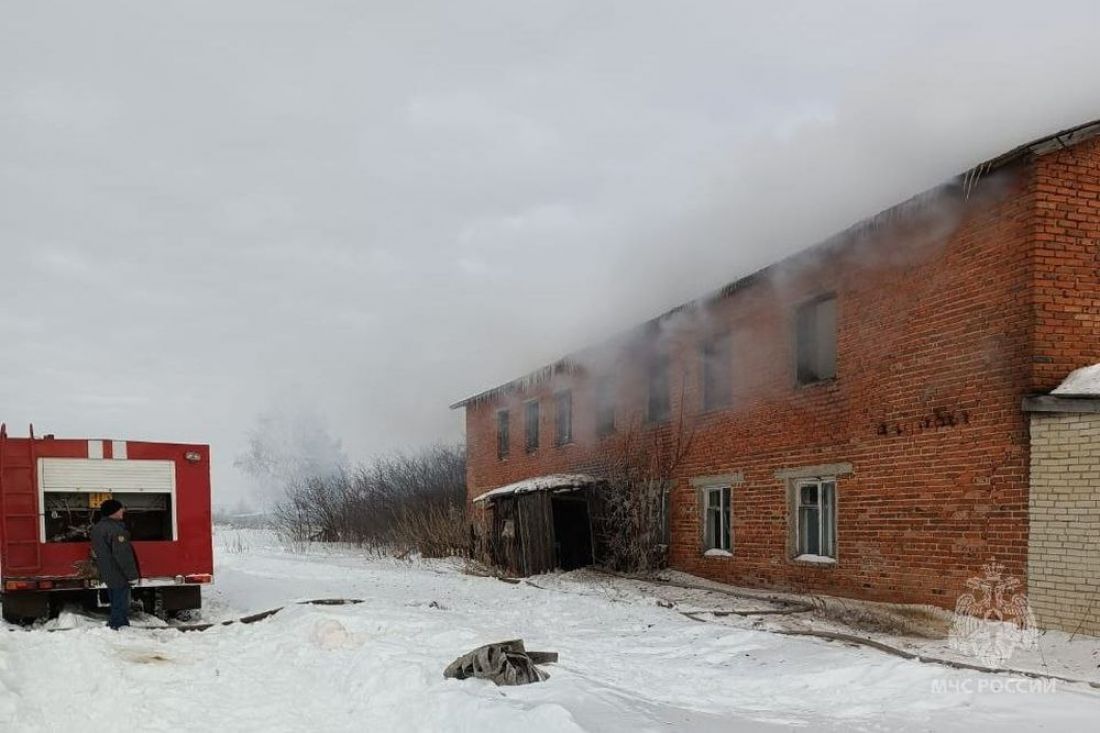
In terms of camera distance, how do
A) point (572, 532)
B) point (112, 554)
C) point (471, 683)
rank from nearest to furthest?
point (471, 683)
point (112, 554)
point (572, 532)

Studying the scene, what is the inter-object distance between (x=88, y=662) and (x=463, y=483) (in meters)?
27.5

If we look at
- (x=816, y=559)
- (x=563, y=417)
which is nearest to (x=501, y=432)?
(x=563, y=417)

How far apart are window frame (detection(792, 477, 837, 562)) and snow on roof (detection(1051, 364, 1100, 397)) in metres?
3.95

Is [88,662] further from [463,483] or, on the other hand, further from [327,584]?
[463,483]

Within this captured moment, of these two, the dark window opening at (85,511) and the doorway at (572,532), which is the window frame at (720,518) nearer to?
the doorway at (572,532)

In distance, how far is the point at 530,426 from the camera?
989 inches

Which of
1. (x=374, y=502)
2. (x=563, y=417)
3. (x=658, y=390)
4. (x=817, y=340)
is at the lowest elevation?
(x=374, y=502)

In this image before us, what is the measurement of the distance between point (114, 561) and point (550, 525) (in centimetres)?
963

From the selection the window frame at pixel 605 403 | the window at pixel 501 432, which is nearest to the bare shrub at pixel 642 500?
the window frame at pixel 605 403

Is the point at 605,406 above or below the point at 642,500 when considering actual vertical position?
above

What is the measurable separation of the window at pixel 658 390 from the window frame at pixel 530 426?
20.9ft

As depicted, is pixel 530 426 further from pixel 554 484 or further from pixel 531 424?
pixel 554 484

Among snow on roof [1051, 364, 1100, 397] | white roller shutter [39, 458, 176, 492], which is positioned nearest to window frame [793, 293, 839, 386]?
snow on roof [1051, 364, 1100, 397]

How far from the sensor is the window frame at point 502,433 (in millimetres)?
26844
